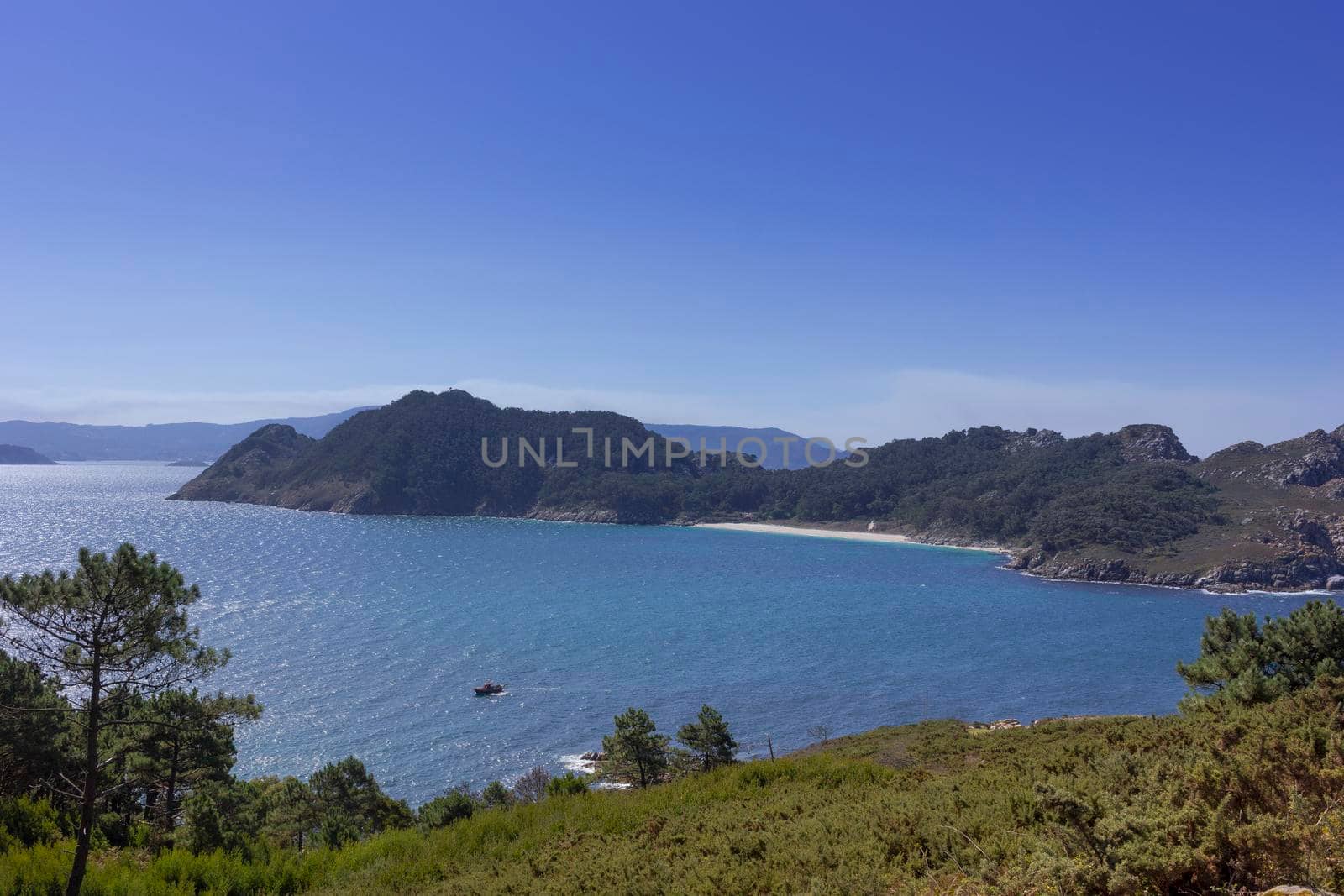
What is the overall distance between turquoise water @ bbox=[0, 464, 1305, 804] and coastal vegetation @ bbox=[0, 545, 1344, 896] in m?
17.5

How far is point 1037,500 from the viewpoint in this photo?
15312 cm

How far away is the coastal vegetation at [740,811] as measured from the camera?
6.50 metres

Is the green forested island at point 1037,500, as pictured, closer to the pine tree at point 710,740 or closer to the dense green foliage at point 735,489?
the dense green foliage at point 735,489

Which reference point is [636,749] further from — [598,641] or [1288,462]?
[1288,462]

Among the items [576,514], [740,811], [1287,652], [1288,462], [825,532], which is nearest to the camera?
[740,811]

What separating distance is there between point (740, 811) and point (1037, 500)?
159 metres

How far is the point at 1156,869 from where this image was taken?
599cm

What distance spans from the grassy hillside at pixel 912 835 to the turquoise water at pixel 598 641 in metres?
23.3

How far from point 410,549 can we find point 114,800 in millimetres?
99480

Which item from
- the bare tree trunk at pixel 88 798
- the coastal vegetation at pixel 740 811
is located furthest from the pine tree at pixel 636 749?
the bare tree trunk at pixel 88 798

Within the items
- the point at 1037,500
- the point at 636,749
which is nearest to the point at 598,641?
the point at 636,749

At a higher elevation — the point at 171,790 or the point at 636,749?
the point at 171,790

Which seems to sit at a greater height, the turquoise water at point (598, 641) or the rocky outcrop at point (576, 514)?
the rocky outcrop at point (576, 514)

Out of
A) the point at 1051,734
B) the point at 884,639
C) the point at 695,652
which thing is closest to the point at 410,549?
the point at 695,652
